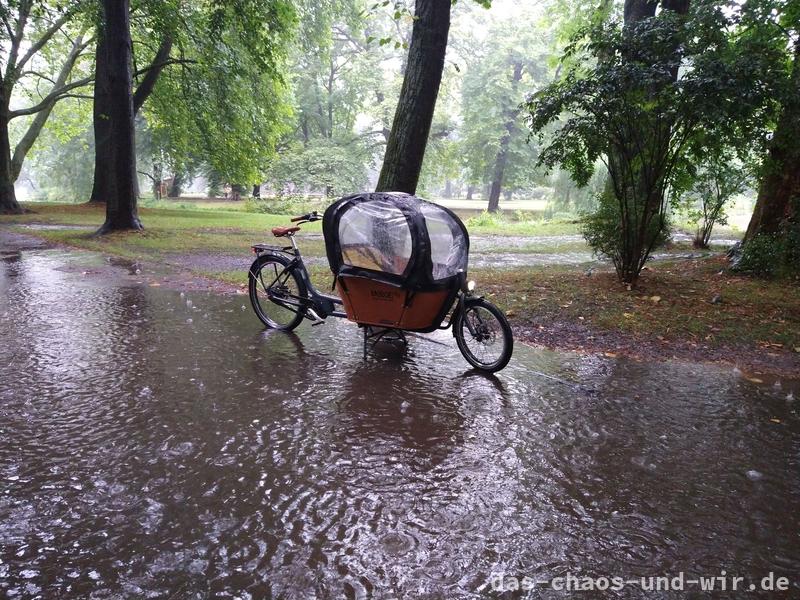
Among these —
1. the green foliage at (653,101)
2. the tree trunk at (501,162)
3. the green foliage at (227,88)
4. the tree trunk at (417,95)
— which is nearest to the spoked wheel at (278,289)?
the tree trunk at (417,95)

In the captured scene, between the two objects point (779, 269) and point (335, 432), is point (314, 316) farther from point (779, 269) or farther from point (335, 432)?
point (779, 269)

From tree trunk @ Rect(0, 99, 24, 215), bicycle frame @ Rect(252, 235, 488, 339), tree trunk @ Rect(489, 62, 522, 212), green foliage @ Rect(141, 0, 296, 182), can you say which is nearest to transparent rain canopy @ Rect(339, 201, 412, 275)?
bicycle frame @ Rect(252, 235, 488, 339)

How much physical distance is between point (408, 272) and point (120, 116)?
12.5 m

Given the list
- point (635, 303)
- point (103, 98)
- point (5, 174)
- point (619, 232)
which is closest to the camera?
point (635, 303)

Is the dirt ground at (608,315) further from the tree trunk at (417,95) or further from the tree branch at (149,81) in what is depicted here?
the tree branch at (149,81)

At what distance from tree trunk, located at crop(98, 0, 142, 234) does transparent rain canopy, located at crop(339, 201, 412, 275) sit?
11.6 m

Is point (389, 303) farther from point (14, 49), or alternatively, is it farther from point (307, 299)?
point (14, 49)

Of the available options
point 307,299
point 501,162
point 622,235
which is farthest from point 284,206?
point 307,299

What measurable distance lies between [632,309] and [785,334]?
1.78 meters

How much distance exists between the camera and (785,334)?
671cm

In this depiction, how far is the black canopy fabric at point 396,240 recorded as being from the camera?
4.89 m

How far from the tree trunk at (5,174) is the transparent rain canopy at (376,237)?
21.1 m

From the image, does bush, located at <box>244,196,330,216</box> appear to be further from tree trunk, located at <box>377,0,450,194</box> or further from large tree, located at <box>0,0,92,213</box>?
tree trunk, located at <box>377,0,450,194</box>

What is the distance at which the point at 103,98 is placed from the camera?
22.6 metres
